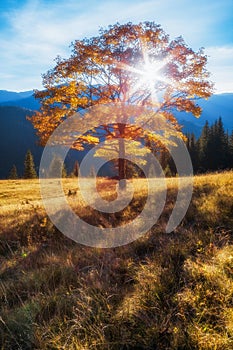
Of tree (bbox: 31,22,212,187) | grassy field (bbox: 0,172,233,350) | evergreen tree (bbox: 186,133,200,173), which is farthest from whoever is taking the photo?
evergreen tree (bbox: 186,133,200,173)

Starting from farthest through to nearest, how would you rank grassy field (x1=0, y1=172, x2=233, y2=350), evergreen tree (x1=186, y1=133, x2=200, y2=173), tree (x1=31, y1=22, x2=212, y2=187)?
evergreen tree (x1=186, y1=133, x2=200, y2=173), tree (x1=31, y1=22, x2=212, y2=187), grassy field (x1=0, y1=172, x2=233, y2=350)

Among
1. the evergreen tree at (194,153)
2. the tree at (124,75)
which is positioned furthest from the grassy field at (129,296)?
the evergreen tree at (194,153)

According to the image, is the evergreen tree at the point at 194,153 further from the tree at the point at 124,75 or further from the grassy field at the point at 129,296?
the grassy field at the point at 129,296

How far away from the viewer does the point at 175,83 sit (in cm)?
1240

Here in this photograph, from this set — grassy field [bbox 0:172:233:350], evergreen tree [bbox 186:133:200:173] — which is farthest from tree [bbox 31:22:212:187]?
evergreen tree [bbox 186:133:200:173]

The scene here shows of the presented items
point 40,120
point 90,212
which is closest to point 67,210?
point 90,212

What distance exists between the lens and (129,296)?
3.65m

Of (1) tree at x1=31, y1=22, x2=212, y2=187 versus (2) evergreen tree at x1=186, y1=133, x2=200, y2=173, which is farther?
(2) evergreen tree at x1=186, y1=133, x2=200, y2=173

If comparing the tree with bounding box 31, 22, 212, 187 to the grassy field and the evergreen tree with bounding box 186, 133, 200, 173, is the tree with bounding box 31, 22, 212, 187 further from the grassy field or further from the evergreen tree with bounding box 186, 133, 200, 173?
the evergreen tree with bounding box 186, 133, 200, 173

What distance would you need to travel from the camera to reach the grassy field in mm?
2797

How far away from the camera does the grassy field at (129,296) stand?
9.18ft

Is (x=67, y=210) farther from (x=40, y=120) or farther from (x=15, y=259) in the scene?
(x=40, y=120)

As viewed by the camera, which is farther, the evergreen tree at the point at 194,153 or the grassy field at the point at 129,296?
the evergreen tree at the point at 194,153

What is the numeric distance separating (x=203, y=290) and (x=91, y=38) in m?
12.1
